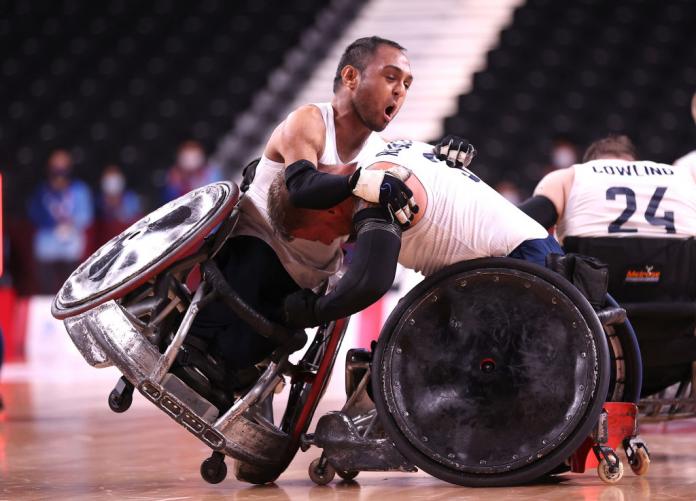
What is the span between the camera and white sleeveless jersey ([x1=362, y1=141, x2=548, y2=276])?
11.2 feet

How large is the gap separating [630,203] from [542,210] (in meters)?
0.33

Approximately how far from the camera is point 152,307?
11.5ft

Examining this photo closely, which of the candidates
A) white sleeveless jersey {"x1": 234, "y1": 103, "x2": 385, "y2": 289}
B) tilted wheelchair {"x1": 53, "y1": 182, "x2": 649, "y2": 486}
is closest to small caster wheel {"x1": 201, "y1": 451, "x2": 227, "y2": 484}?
tilted wheelchair {"x1": 53, "y1": 182, "x2": 649, "y2": 486}

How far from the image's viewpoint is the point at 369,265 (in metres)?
3.20

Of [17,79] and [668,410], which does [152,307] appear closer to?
[668,410]

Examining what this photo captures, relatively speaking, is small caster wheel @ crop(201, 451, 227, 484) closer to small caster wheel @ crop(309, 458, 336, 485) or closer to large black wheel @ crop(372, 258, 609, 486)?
small caster wheel @ crop(309, 458, 336, 485)

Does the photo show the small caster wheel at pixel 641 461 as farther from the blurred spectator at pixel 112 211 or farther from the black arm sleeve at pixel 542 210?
the blurred spectator at pixel 112 211

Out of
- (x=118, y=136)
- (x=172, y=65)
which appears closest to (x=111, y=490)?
(x=118, y=136)

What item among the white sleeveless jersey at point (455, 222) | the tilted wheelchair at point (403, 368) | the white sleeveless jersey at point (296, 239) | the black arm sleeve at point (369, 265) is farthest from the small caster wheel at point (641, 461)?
the white sleeveless jersey at point (296, 239)

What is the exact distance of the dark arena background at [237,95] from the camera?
1150 centimetres

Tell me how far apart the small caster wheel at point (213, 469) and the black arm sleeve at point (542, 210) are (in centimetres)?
157

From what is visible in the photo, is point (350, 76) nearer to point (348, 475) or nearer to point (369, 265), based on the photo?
point (369, 265)

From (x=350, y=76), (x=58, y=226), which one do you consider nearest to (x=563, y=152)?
(x=58, y=226)

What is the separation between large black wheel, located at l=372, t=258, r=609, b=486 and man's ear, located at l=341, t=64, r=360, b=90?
0.86 m
